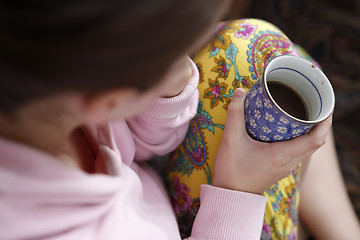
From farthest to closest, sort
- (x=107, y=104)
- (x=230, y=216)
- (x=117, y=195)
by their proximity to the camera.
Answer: (x=230, y=216)
(x=117, y=195)
(x=107, y=104)

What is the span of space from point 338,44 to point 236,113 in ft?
2.70

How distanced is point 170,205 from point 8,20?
1.70ft

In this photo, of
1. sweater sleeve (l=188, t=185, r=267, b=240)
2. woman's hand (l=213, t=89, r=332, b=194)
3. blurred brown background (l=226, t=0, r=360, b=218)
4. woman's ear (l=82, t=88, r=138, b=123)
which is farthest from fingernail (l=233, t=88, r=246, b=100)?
blurred brown background (l=226, t=0, r=360, b=218)

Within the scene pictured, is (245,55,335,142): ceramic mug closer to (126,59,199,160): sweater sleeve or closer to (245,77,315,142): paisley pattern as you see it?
(245,77,315,142): paisley pattern

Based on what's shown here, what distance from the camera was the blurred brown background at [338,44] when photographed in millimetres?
1188

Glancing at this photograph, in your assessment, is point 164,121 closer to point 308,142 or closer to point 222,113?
point 222,113

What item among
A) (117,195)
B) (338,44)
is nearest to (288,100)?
(117,195)

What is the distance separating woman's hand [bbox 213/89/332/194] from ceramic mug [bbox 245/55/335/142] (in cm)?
2

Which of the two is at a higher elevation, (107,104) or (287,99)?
(107,104)

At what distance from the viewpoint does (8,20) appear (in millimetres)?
270

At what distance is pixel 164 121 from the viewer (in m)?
0.61

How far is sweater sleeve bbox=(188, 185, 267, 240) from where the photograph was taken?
1.95ft

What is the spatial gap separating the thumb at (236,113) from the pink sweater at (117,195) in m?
0.07

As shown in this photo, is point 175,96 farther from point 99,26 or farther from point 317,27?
point 317,27
